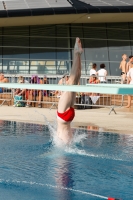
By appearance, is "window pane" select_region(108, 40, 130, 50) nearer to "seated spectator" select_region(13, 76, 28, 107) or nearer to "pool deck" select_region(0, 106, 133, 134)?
"seated spectator" select_region(13, 76, 28, 107)

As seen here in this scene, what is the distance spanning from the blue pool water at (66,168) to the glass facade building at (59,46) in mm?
17661

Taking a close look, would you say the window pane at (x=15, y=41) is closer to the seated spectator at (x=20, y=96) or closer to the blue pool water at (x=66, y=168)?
the seated spectator at (x=20, y=96)

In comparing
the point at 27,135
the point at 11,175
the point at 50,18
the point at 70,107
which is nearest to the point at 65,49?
the point at 50,18

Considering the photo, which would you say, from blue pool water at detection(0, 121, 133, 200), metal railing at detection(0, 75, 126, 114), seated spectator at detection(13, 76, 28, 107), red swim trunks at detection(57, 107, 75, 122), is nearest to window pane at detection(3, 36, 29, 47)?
metal railing at detection(0, 75, 126, 114)

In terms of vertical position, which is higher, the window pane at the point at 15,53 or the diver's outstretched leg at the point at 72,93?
the window pane at the point at 15,53

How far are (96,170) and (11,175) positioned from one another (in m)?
1.16

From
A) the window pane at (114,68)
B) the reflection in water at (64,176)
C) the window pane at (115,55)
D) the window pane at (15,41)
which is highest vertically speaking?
the window pane at (15,41)

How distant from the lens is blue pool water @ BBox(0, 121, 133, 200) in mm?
5621

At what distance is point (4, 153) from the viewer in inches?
320

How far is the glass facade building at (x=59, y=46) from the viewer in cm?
2798

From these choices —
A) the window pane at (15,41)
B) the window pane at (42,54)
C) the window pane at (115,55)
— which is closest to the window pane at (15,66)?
the window pane at (42,54)

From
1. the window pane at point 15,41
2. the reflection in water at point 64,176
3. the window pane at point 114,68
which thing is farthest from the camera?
the window pane at point 15,41

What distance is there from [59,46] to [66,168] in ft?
72.1

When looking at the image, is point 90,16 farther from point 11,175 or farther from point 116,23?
point 11,175
